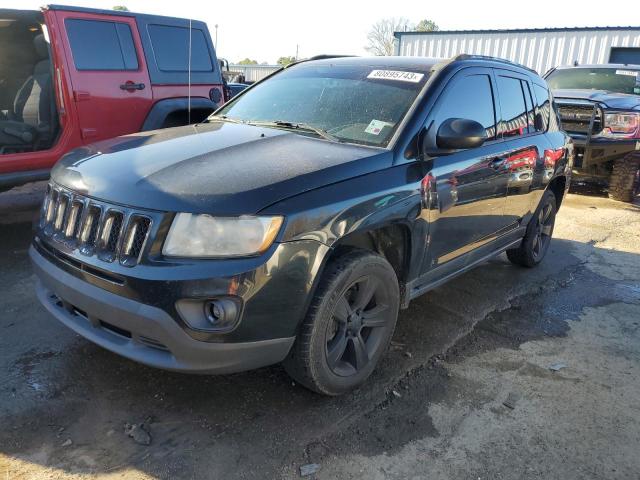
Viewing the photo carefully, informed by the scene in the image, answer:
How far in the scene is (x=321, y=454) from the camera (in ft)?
8.07

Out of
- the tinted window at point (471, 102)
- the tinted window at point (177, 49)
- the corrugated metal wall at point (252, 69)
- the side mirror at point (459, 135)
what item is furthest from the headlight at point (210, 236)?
the corrugated metal wall at point (252, 69)

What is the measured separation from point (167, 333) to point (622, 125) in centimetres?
817

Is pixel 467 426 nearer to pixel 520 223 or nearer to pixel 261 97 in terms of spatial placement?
pixel 520 223

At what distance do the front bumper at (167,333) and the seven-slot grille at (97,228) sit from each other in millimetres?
156

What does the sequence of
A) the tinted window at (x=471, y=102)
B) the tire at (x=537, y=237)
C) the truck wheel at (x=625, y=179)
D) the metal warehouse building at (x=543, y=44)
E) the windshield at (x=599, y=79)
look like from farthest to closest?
the metal warehouse building at (x=543, y=44)
the windshield at (x=599, y=79)
the truck wheel at (x=625, y=179)
the tire at (x=537, y=237)
the tinted window at (x=471, y=102)

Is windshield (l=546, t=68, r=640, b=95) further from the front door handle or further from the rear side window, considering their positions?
the front door handle

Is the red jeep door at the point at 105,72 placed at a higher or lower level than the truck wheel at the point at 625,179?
higher

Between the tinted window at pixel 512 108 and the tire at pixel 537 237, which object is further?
the tire at pixel 537 237

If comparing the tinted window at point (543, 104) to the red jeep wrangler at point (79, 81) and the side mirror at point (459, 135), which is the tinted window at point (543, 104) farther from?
the red jeep wrangler at point (79, 81)

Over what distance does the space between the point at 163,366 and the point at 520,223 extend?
3.27 meters

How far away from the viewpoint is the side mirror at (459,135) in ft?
10.00

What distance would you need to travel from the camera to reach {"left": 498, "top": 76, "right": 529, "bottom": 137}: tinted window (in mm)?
3996

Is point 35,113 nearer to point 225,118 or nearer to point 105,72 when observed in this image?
point 105,72

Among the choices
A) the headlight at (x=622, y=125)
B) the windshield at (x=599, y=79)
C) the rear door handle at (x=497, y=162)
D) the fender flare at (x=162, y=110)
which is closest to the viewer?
the rear door handle at (x=497, y=162)
